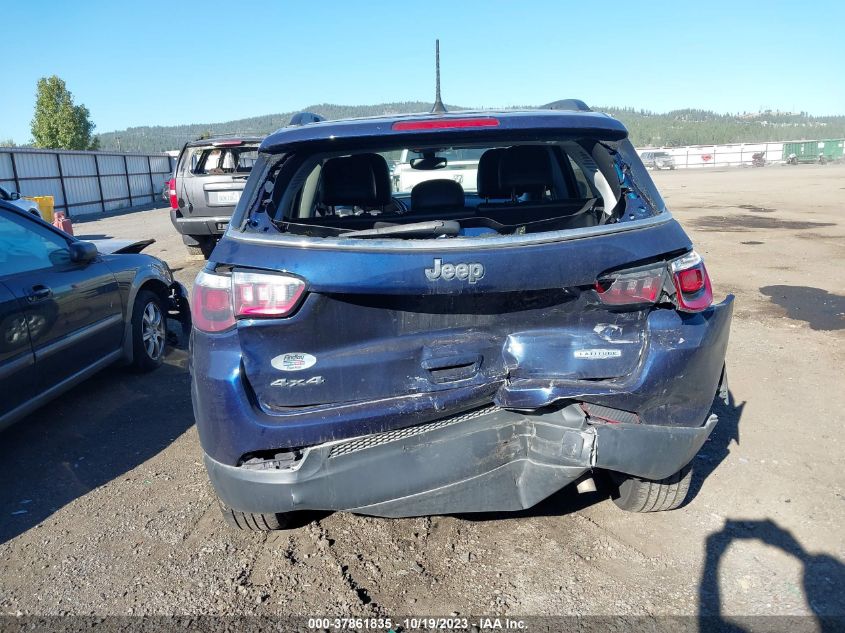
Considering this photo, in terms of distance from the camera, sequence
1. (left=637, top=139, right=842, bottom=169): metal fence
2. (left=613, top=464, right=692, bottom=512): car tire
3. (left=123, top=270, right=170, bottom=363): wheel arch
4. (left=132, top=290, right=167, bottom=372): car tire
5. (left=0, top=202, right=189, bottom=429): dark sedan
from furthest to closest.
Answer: (left=637, top=139, right=842, bottom=169): metal fence, (left=132, top=290, right=167, bottom=372): car tire, (left=123, top=270, right=170, bottom=363): wheel arch, (left=0, top=202, right=189, bottom=429): dark sedan, (left=613, top=464, right=692, bottom=512): car tire

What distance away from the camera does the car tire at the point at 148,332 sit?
5.48 m

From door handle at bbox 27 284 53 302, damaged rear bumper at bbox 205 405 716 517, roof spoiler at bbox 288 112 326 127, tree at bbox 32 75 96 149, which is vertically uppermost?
tree at bbox 32 75 96 149

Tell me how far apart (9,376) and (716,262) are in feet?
31.0

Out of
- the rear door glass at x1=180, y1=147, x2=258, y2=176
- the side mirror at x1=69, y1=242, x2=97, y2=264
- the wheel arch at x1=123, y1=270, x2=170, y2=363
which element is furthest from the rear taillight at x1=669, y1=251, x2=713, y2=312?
the rear door glass at x1=180, y1=147, x2=258, y2=176

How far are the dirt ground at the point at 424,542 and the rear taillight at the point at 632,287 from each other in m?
1.15

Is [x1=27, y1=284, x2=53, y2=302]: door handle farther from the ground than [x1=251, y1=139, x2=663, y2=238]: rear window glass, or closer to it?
closer to it

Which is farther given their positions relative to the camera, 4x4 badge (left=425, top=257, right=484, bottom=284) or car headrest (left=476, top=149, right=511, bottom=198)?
car headrest (left=476, top=149, right=511, bottom=198)

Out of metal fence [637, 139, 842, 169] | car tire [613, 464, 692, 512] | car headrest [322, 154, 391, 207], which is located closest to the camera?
car tire [613, 464, 692, 512]

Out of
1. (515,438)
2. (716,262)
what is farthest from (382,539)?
(716,262)

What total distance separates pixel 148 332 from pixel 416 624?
4.05 m

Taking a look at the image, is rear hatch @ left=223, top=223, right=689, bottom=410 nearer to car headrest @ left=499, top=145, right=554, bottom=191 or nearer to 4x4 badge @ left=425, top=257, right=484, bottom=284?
4x4 badge @ left=425, top=257, right=484, bottom=284

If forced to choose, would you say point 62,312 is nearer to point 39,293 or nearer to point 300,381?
point 39,293

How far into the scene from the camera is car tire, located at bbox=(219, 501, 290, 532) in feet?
10.0

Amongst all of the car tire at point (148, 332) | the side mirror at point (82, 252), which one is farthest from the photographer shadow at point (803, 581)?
the car tire at point (148, 332)
